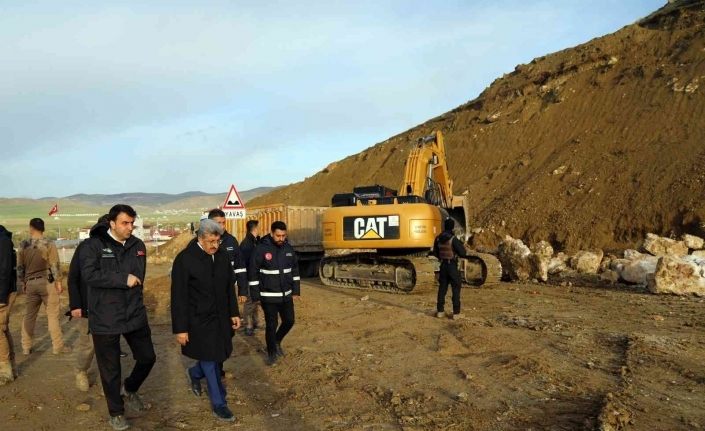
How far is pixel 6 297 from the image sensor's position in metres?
6.66

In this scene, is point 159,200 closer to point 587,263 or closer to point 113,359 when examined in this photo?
point 587,263

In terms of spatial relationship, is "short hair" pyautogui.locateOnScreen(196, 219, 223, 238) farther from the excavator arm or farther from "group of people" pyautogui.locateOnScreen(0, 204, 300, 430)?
the excavator arm

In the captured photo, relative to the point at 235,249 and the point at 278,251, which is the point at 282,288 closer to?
the point at 278,251

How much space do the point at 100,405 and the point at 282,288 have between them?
93.2 inches

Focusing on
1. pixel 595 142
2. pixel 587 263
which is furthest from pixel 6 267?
pixel 595 142

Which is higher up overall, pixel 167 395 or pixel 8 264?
pixel 8 264

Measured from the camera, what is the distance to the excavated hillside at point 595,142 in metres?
20.7

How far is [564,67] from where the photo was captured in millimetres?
33750

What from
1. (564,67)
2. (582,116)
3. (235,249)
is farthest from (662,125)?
(235,249)

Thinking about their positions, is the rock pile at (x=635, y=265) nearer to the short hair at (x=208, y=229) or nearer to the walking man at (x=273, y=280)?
the walking man at (x=273, y=280)

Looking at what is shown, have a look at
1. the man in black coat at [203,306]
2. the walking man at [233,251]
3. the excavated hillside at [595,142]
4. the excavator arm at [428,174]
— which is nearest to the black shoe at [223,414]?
the man in black coat at [203,306]

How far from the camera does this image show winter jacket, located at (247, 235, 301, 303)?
7.29 metres

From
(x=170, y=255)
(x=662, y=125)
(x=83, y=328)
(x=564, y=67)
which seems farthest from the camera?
(x=564, y=67)

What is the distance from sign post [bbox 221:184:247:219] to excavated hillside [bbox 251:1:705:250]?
12.0 m
